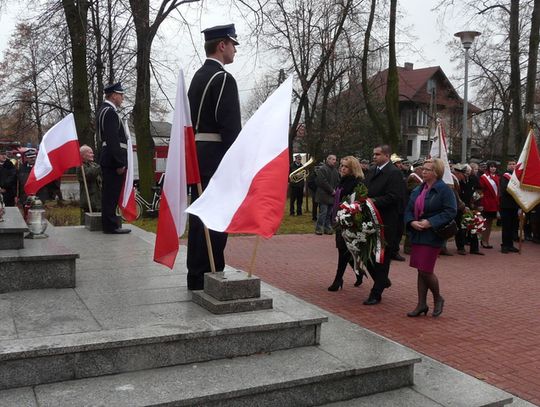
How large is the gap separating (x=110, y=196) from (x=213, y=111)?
4.07 meters

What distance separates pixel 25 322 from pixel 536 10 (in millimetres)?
19788

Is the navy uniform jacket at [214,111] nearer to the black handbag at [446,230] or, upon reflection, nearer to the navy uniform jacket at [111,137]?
the black handbag at [446,230]

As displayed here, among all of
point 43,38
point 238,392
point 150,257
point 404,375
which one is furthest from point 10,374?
point 43,38

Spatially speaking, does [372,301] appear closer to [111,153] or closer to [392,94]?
[111,153]

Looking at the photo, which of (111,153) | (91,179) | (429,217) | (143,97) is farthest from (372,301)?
(143,97)

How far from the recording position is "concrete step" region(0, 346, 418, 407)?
342 centimetres

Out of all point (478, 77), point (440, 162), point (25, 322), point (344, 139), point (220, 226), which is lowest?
point (25, 322)

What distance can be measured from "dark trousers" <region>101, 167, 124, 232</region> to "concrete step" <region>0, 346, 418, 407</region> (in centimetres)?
499

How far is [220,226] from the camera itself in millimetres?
4039

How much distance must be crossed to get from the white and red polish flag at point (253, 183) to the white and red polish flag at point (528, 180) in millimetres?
9552

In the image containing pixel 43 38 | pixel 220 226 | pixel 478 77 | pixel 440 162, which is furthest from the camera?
pixel 478 77

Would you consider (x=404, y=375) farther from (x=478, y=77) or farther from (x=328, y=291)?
(x=478, y=77)

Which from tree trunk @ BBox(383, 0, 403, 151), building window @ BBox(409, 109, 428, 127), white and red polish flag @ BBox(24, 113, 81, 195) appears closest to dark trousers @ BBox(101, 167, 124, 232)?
white and red polish flag @ BBox(24, 113, 81, 195)

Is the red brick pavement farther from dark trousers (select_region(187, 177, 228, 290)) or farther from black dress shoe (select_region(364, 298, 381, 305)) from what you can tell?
dark trousers (select_region(187, 177, 228, 290))
